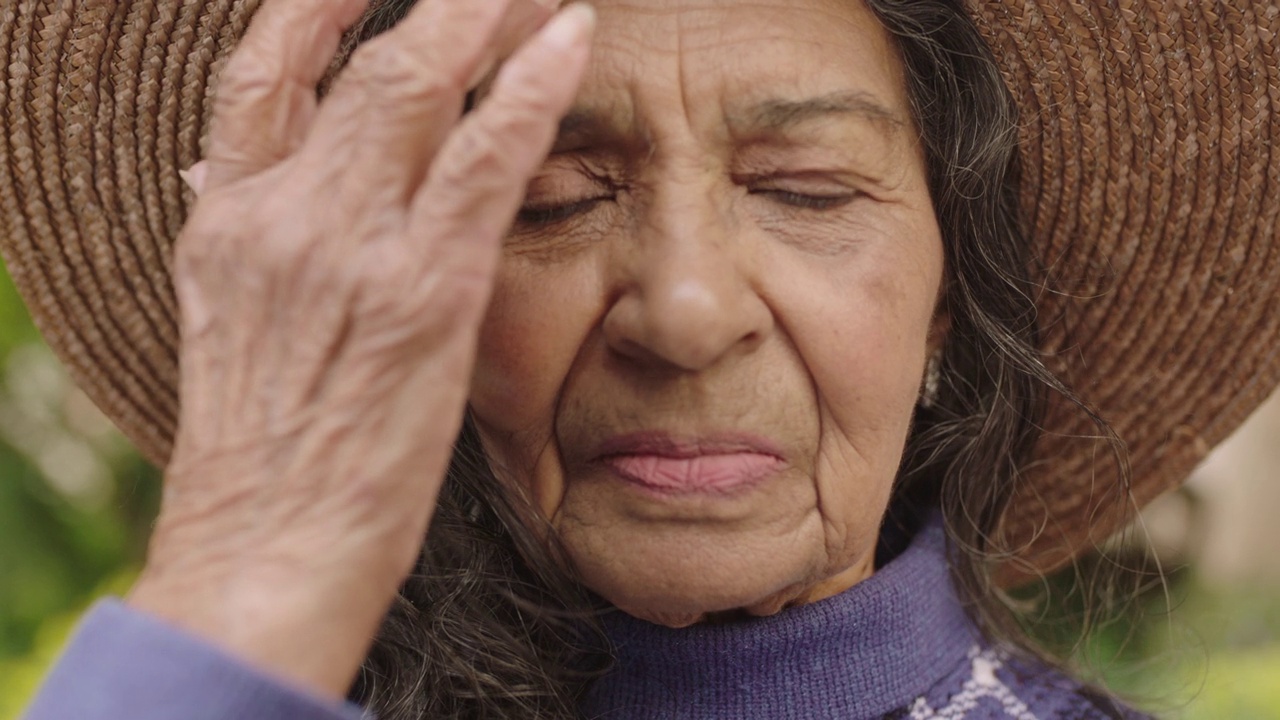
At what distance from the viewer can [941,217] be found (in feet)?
6.38

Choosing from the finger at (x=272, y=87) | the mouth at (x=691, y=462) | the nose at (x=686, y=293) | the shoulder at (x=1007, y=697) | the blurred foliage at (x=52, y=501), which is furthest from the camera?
the blurred foliage at (x=52, y=501)

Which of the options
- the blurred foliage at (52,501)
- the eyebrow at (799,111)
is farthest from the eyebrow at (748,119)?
the blurred foliage at (52,501)

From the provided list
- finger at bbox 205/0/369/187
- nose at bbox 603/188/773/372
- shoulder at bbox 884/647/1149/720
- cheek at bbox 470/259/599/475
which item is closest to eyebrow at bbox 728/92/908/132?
nose at bbox 603/188/773/372

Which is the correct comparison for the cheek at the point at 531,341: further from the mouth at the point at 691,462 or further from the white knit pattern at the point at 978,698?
the white knit pattern at the point at 978,698

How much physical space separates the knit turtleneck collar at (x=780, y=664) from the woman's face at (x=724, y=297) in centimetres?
14

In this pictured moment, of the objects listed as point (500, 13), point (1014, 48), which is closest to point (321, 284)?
point (500, 13)

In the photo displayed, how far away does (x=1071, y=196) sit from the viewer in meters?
2.02

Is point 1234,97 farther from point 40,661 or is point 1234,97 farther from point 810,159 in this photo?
point 40,661

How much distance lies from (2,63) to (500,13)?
1001 mm

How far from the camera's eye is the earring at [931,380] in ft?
7.05

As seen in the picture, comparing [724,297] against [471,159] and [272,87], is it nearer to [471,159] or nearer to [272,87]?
[471,159]

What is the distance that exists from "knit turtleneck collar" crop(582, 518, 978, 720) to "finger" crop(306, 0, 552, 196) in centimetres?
85

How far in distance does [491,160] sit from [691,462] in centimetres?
54

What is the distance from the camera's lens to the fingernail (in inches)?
47.9
